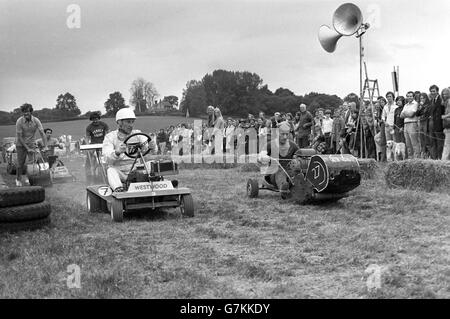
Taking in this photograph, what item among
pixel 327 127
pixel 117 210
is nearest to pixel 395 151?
pixel 327 127

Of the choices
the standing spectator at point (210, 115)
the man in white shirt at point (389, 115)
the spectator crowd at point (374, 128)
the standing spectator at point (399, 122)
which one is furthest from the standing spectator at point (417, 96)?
the standing spectator at point (210, 115)

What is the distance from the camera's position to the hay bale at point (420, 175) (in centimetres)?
858

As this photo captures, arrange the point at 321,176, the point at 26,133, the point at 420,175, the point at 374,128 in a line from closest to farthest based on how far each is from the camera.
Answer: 1. the point at 321,176
2. the point at 420,175
3. the point at 26,133
4. the point at 374,128

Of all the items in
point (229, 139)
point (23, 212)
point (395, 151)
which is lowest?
point (23, 212)

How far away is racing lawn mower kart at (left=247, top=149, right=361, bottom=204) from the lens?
758cm

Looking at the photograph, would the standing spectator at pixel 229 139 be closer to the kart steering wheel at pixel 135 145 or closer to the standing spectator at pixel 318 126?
the standing spectator at pixel 318 126

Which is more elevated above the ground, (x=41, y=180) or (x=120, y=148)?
(x=120, y=148)

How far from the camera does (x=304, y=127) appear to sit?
1500 cm

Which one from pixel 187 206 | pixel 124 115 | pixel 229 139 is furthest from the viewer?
pixel 229 139

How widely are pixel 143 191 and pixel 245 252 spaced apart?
2.40 meters

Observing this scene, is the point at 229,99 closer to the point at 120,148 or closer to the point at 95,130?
the point at 95,130

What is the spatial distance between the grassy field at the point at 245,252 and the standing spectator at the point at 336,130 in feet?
17.6

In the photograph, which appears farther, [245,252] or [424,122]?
[424,122]
